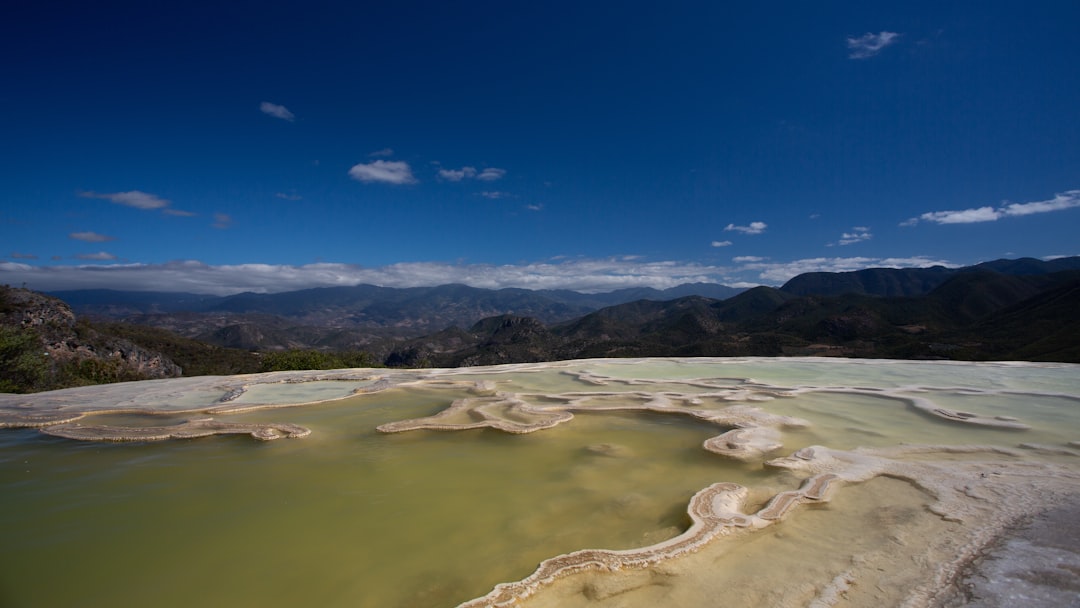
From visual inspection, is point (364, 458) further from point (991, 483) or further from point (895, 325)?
point (895, 325)

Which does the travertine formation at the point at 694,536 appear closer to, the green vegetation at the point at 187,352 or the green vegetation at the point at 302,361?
the green vegetation at the point at 302,361

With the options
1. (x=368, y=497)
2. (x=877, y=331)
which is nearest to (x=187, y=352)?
(x=368, y=497)

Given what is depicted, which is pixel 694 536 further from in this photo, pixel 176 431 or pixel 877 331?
pixel 877 331

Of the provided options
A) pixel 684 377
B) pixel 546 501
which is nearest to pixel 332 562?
pixel 546 501

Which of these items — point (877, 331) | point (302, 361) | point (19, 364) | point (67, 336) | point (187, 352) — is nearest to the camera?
point (19, 364)

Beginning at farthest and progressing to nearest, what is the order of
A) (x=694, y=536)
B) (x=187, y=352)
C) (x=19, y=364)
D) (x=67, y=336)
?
(x=187, y=352) → (x=67, y=336) → (x=19, y=364) → (x=694, y=536)

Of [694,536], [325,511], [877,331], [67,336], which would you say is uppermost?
[877,331]

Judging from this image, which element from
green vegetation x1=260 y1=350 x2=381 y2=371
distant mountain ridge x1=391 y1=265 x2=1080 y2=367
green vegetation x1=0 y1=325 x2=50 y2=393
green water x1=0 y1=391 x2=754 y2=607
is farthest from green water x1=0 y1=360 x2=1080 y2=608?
distant mountain ridge x1=391 y1=265 x2=1080 y2=367

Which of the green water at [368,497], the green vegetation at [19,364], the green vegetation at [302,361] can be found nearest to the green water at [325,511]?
the green water at [368,497]
